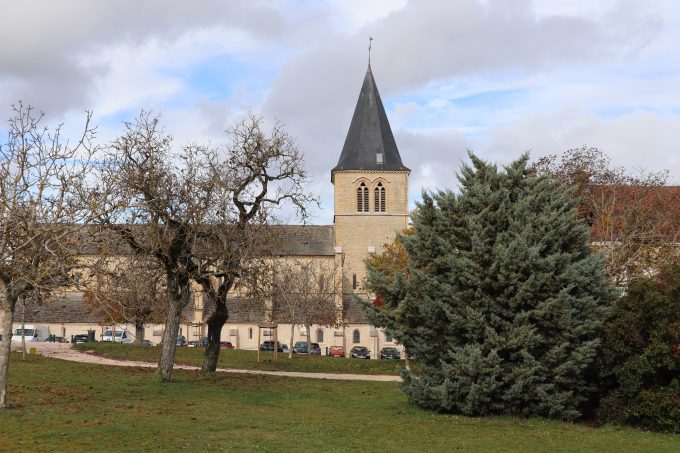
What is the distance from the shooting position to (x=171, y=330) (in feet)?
78.5

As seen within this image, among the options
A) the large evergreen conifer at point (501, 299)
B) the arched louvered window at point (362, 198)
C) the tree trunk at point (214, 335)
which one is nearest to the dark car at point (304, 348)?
the arched louvered window at point (362, 198)

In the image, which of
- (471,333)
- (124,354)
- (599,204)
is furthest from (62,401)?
(599,204)

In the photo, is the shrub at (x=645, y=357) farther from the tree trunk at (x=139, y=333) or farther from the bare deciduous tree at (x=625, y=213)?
the tree trunk at (x=139, y=333)

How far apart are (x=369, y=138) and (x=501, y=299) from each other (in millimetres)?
52619

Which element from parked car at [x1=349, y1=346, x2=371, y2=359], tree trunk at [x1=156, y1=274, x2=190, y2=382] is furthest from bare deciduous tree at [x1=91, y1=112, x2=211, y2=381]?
parked car at [x1=349, y1=346, x2=371, y2=359]

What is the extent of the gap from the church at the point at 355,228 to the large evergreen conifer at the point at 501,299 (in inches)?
1912

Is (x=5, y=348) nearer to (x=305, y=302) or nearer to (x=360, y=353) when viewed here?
(x=305, y=302)

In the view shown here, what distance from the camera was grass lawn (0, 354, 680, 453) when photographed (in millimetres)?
13250

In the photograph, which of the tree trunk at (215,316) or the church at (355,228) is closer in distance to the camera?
the tree trunk at (215,316)

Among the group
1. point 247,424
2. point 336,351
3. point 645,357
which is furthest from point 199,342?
point 645,357

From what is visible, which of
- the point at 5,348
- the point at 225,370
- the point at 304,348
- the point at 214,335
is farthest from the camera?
the point at 304,348

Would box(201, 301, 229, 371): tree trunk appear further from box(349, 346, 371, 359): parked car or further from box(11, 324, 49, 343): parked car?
box(11, 324, 49, 343): parked car

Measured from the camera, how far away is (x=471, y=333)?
708 inches

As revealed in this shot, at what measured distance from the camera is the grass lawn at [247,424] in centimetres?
1325
